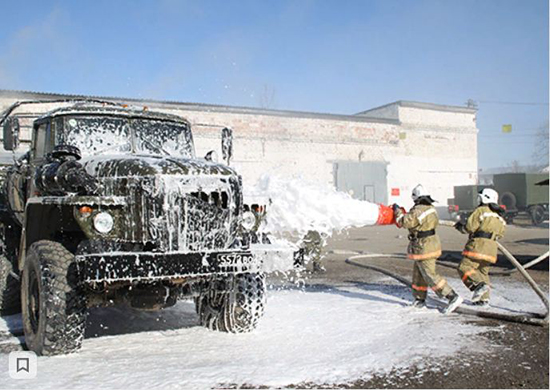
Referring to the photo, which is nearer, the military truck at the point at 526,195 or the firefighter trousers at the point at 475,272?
the firefighter trousers at the point at 475,272

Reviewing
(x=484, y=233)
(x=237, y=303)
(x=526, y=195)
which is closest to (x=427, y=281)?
(x=484, y=233)

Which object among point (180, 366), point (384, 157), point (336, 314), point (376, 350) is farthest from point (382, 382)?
point (384, 157)

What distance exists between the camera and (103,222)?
5230 mm

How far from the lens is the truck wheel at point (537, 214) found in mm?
27594

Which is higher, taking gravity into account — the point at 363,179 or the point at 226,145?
the point at 363,179

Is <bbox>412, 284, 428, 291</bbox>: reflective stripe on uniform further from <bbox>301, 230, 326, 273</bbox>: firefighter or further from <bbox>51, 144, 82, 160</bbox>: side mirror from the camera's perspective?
<bbox>51, 144, 82, 160</bbox>: side mirror

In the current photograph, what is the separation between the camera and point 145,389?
434cm

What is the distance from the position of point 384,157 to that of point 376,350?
1129 inches

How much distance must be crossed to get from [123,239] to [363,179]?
91.7 feet

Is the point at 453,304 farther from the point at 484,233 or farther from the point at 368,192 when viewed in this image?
the point at 368,192

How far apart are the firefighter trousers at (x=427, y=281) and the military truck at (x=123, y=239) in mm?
2417

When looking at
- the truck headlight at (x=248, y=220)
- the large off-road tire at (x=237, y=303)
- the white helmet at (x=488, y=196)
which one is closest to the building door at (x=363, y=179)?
the white helmet at (x=488, y=196)

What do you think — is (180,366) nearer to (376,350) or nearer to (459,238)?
(376,350)

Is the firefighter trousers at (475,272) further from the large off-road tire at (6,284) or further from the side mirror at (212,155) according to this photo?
the large off-road tire at (6,284)
